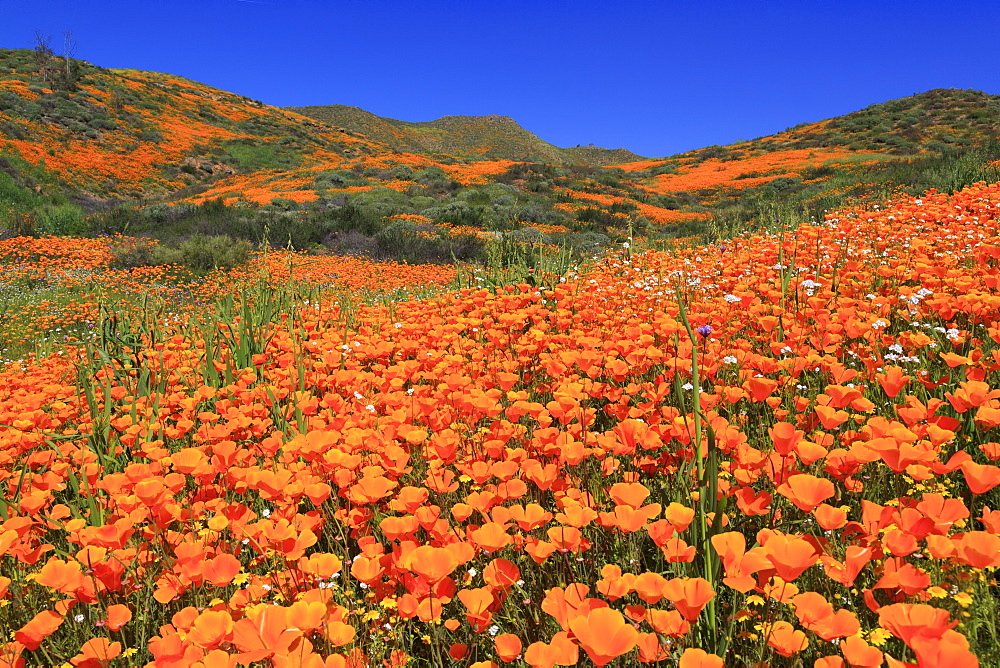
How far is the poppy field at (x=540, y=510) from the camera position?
3.50 ft

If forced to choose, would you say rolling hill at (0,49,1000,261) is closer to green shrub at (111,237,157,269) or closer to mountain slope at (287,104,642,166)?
green shrub at (111,237,157,269)

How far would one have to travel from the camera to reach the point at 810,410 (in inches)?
82.3

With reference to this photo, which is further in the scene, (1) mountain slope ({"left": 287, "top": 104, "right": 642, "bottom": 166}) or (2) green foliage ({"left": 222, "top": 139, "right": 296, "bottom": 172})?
(1) mountain slope ({"left": 287, "top": 104, "right": 642, "bottom": 166})

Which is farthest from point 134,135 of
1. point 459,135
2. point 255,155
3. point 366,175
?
point 459,135

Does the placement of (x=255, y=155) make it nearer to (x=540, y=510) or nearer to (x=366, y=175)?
(x=366, y=175)

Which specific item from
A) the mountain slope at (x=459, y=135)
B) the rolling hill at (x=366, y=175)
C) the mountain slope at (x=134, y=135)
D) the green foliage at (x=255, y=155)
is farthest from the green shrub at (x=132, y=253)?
the mountain slope at (x=459, y=135)

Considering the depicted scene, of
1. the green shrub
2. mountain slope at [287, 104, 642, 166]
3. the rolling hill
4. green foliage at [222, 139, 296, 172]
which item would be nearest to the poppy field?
the rolling hill

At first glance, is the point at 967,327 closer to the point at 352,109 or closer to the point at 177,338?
the point at 177,338

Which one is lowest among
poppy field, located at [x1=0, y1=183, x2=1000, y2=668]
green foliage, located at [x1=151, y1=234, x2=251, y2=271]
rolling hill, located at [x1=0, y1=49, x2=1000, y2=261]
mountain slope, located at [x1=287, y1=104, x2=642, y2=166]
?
poppy field, located at [x1=0, y1=183, x2=1000, y2=668]

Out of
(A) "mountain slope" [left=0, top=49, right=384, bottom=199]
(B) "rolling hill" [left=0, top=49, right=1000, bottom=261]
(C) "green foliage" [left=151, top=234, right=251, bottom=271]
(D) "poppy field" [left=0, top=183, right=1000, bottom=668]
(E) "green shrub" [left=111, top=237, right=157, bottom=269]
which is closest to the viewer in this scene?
→ (D) "poppy field" [left=0, top=183, right=1000, bottom=668]

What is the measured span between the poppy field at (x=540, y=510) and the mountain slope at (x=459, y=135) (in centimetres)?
5687

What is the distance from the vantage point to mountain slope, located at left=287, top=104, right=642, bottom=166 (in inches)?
2370

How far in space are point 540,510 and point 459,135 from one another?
74782 mm

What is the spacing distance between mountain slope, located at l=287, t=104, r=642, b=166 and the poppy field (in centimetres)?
5687
